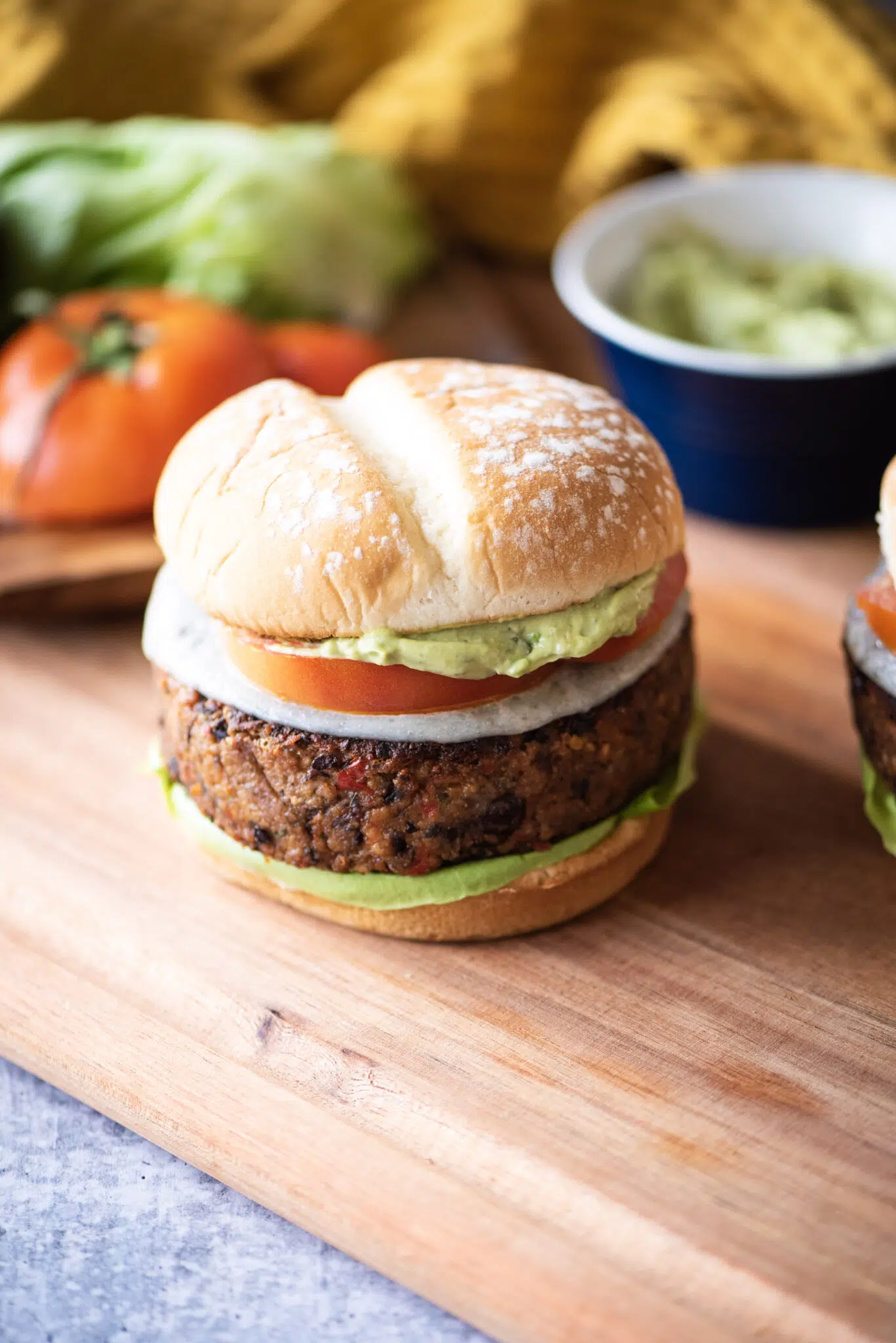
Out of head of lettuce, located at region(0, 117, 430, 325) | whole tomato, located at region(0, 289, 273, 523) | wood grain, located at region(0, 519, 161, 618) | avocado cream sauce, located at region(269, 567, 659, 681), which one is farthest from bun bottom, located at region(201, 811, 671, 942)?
head of lettuce, located at region(0, 117, 430, 325)

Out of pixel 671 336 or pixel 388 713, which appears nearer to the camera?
pixel 388 713

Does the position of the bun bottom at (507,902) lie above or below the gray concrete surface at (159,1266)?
above

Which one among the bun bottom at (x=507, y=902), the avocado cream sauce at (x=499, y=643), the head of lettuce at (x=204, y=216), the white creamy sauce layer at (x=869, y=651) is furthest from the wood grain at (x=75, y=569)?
the white creamy sauce layer at (x=869, y=651)

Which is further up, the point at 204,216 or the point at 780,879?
the point at 204,216

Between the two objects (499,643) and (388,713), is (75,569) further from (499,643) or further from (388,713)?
(499,643)

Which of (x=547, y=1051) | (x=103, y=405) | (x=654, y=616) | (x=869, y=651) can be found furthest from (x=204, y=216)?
(x=547, y=1051)

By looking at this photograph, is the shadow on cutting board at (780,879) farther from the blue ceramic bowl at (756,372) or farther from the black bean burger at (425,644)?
the blue ceramic bowl at (756,372)

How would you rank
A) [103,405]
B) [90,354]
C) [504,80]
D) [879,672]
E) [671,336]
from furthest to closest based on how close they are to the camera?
1. [504,80]
2. [671,336]
3. [90,354]
4. [103,405]
5. [879,672]
